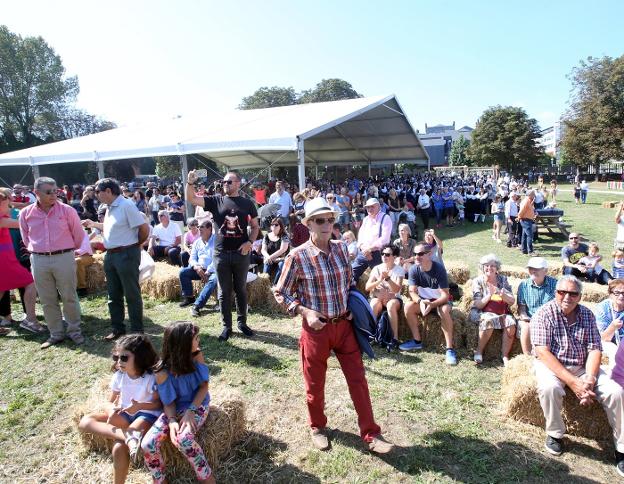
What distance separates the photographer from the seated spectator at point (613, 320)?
147 inches

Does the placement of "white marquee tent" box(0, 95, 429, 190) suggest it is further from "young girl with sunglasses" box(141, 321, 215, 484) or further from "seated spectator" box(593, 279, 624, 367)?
"young girl with sunglasses" box(141, 321, 215, 484)

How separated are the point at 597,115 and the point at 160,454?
150 ft

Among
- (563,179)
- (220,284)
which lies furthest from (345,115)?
(563,179)

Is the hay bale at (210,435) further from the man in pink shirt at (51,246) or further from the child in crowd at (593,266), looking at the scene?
the child in crowd at (593,266)

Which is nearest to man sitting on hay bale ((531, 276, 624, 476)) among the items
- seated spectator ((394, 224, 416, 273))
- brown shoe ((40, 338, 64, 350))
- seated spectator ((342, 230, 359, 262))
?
seated spectator ((394, 224, 416, 273))

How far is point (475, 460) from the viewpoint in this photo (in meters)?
2.93

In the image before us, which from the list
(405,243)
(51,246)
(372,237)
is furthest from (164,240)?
(405,243)

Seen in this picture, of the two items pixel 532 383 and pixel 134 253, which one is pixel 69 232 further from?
pixel 532 383

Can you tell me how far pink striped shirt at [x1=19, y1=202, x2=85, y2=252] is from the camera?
4.65 metres

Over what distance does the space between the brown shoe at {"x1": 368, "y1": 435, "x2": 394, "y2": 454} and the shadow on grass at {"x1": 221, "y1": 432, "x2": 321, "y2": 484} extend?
1.47 feet

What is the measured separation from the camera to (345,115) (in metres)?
12.1

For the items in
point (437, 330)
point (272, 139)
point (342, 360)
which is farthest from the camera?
point (272, 139)

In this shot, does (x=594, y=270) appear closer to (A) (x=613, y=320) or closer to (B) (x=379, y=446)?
(A) (x=613, y=320)

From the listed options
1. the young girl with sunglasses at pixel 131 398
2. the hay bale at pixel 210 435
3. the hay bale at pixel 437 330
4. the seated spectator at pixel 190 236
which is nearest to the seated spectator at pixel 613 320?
the hay bale at pixel 437 330
